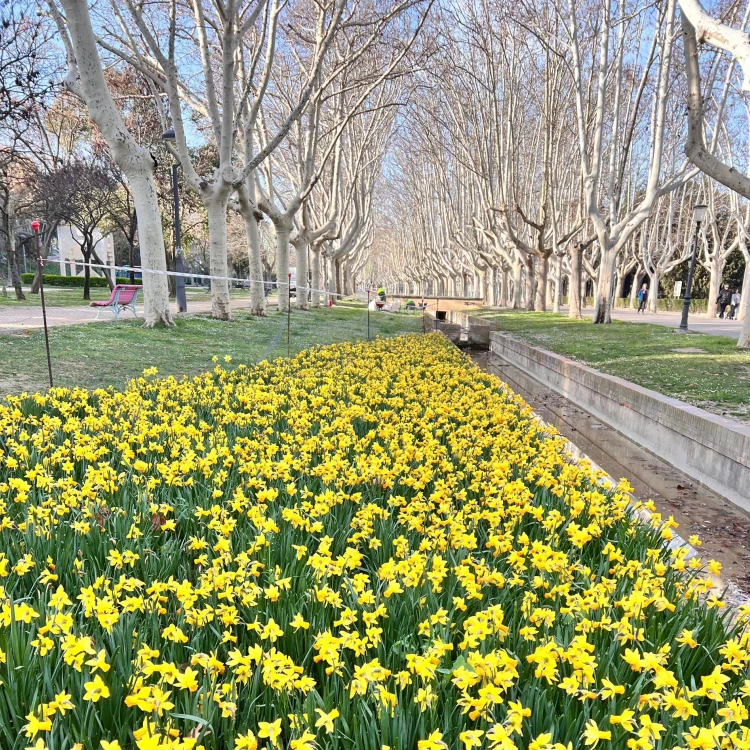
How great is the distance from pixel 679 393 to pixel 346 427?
5335mm

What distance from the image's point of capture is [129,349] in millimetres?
9656

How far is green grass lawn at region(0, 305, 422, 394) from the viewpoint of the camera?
746cm

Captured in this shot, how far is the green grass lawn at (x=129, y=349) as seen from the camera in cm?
746

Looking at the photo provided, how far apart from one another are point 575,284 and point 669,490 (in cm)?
1807

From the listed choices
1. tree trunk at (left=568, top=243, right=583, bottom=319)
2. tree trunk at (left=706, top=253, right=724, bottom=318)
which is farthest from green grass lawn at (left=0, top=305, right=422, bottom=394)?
tree trunk at (left=706, top=253, right=724, bottom=318)

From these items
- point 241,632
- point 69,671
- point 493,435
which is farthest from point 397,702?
point 493,435

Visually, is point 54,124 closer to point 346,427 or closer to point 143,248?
point 143,248

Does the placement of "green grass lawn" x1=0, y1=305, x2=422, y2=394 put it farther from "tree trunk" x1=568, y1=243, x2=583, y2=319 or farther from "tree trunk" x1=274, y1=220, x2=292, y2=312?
"tree trunk" x1=568, y1=243, x2=583, y2=319

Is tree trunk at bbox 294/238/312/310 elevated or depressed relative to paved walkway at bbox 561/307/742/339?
elevated

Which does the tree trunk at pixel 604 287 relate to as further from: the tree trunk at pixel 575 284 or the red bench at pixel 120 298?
the red bench at pixel 120 298

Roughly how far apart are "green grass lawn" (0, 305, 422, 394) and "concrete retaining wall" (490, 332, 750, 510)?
5547mm

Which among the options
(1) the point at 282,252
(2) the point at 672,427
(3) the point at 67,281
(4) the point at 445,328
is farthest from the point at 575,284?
(3) the point at 67,281

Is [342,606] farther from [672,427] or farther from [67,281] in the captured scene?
[67,281]

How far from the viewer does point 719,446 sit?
5992 millimetres
